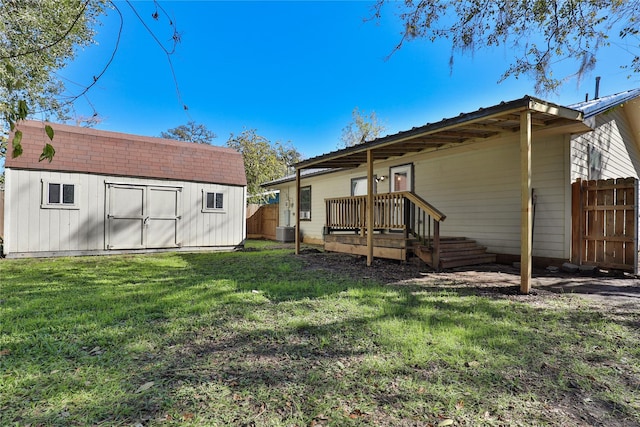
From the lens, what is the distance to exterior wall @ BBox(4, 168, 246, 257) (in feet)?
25.9

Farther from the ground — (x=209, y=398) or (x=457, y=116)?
(x=457, y=116)

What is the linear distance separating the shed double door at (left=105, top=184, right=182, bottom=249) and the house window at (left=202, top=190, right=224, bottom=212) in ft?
2.69

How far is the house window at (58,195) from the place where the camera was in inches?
324

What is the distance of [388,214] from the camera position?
7027 mm

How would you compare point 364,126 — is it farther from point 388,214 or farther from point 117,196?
point 117,196

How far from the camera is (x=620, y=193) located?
5.65 metres

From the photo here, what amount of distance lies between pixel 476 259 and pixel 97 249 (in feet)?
32.6

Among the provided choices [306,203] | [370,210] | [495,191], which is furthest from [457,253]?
[306,203]

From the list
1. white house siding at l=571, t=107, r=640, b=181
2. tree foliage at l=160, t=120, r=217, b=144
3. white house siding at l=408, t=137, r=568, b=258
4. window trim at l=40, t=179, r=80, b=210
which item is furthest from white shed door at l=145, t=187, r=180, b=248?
tree foliage at l=160, t=120, r=217, b=144

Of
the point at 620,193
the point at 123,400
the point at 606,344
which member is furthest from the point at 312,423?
the point at 620,193

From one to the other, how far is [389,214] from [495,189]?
263 cm

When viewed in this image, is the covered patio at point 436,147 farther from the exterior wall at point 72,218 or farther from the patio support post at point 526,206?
the exterior wall at point 72,218

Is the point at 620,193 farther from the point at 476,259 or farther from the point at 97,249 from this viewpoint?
the point at 97,249

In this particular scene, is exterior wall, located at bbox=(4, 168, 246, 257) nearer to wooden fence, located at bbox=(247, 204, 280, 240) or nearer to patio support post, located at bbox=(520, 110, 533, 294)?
wooden fence, located at bbox=(247, 204, 280, 240)
